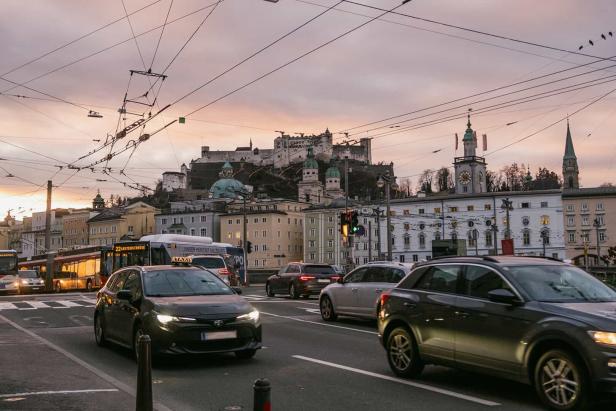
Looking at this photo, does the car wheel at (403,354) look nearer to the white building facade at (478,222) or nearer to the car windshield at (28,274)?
the car windshield at (28,274)

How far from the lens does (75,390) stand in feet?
25.7

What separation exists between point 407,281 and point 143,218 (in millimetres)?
136478

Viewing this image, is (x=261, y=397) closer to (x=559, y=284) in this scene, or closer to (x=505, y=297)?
(x=505, y=297)

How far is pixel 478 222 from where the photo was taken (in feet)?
366

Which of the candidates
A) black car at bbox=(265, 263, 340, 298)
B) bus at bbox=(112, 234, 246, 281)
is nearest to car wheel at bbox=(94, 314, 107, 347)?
black car at bbox=(265, 263, 340, 298)

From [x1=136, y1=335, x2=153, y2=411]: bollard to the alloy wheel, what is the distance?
3968mm

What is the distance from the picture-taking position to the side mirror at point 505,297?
7051 millimetres

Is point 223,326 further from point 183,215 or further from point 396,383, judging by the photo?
point 183,215

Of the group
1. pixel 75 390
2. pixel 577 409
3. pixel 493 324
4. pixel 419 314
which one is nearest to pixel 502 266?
pixel 493 324

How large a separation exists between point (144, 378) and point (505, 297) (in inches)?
155

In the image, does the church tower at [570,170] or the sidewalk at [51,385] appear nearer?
the sidewalk at [51,385]

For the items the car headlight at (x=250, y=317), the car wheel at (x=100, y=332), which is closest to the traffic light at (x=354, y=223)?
the car wheel at (x=100, y=332)

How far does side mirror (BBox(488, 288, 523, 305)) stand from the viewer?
23.1ft

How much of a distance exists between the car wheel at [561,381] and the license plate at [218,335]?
14.4 ft
